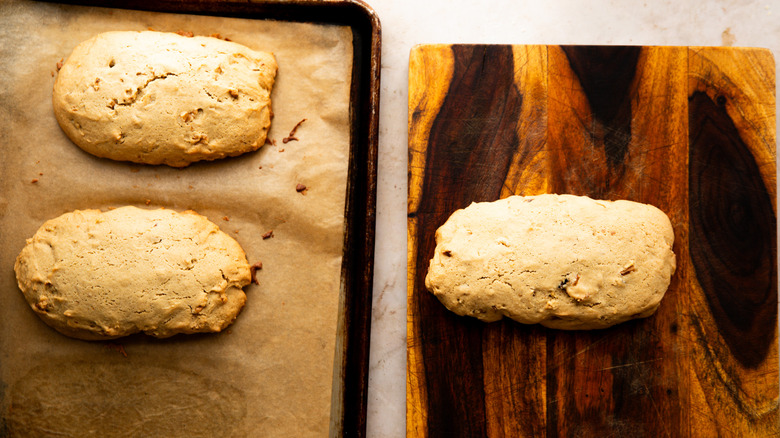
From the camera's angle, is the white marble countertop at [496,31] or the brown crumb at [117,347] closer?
the brown crumb at [117,347]

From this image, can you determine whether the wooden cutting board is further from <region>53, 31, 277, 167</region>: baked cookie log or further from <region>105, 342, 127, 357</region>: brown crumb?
<region>105, 342, 127, 357</region>: brown crumb

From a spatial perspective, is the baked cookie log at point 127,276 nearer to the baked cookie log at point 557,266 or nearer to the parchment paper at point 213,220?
the parchment paper at point 213,220

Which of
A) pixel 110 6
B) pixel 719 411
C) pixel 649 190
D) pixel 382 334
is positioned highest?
pixel 110 6

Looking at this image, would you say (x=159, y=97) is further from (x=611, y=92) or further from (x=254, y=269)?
(x=611, y=92)

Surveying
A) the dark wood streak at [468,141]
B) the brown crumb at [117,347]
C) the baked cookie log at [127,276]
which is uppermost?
the dark wood streak at [468,141]

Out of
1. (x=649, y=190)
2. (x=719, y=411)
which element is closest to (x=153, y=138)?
(x=649, y=190)

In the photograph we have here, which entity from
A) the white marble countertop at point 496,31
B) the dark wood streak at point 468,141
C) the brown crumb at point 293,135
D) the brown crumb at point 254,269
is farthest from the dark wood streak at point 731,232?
the brown crumb at point 254,269

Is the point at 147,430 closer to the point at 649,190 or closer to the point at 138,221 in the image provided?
the point at 138,221
